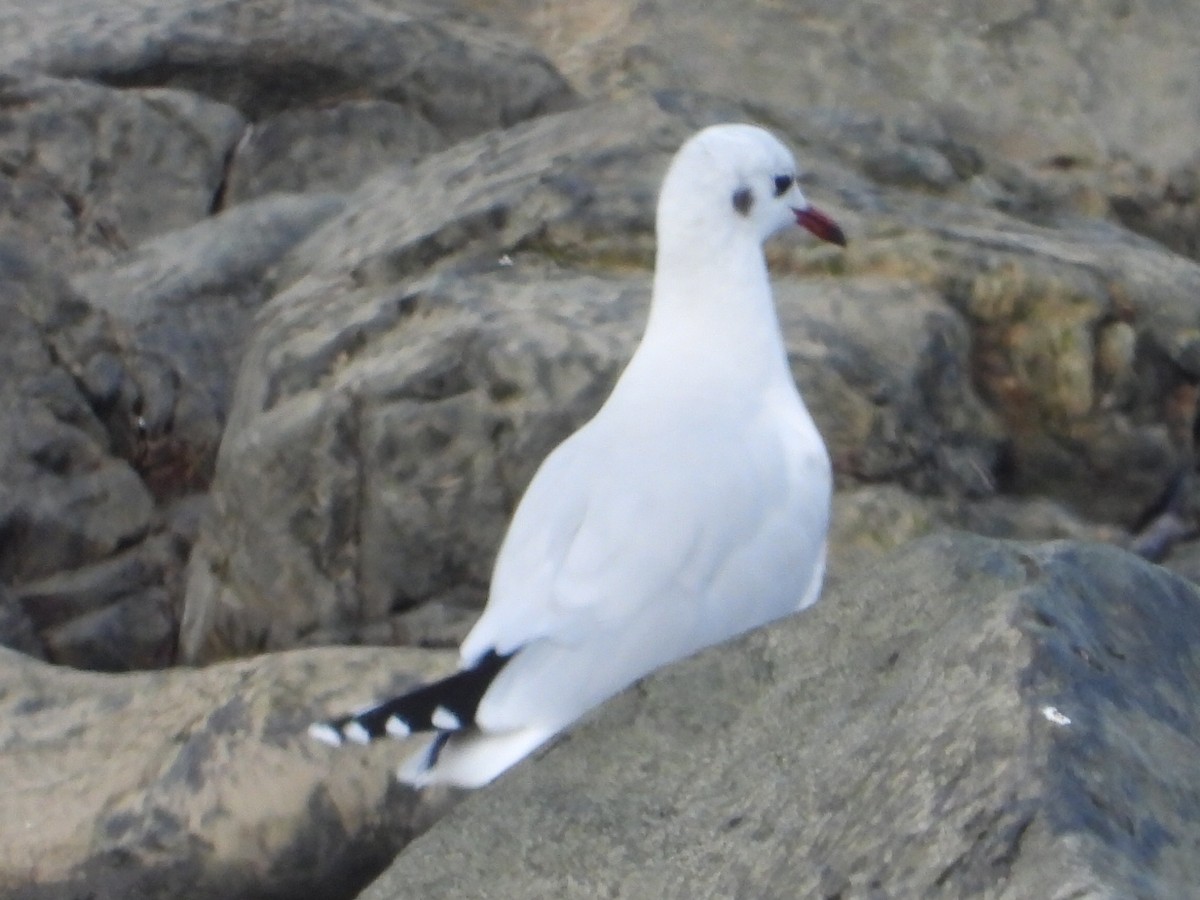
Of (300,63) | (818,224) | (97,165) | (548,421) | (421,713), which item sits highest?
(421,713)

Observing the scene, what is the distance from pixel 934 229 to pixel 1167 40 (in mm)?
3681

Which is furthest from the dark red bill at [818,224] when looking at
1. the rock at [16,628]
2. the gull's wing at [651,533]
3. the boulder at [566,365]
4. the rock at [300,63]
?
the rock at [300,63]

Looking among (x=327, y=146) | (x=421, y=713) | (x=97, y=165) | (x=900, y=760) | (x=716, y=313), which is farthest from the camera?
(x=327, y=146)

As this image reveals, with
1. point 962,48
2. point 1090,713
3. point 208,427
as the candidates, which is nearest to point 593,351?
point 208,427

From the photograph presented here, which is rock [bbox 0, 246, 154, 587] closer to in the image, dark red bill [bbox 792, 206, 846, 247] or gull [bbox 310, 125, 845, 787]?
gull [bbox 310, 125, 845, 787]

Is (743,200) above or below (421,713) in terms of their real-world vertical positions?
below

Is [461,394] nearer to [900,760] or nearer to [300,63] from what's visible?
[900,760]

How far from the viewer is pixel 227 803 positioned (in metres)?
4.36

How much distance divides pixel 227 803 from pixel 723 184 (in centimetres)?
178

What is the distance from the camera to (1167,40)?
957 cm

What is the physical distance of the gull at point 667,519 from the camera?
153 inches

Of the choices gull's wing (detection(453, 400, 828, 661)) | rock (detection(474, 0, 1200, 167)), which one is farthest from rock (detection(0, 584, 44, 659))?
rock (detection(474, 0, 1200, 167))

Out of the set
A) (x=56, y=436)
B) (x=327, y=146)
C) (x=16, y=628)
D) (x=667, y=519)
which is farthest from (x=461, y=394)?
(x=327, y=146)

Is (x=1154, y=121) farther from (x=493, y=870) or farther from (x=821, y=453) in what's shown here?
(x=493, y=870)
